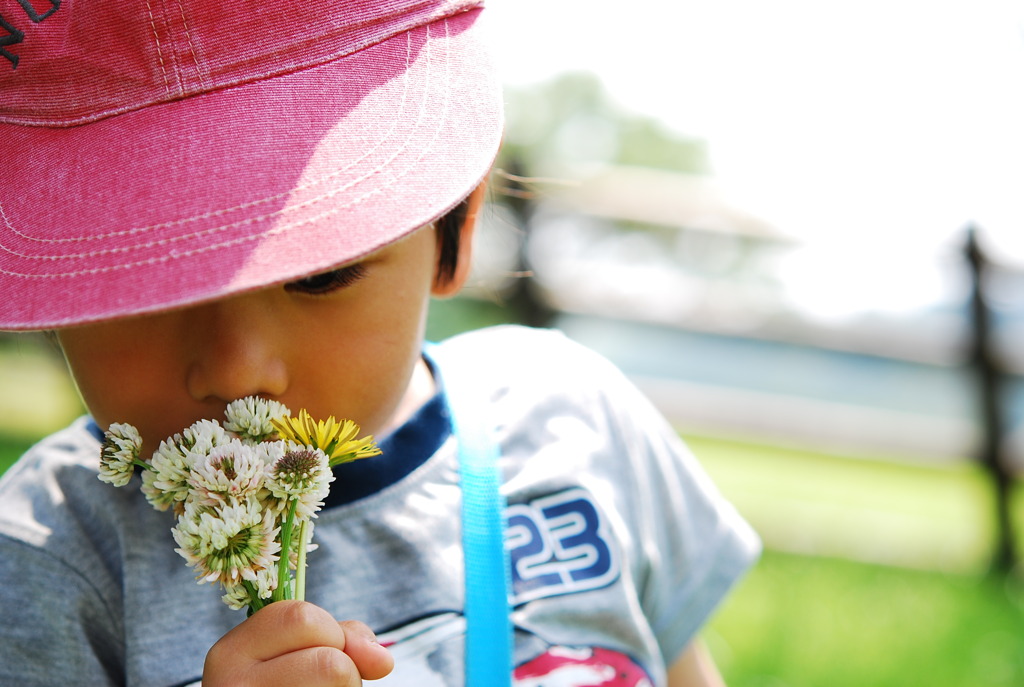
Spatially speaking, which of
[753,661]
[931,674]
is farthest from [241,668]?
[931,674]

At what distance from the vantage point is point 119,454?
1.10 meters

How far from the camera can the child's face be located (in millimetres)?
1162

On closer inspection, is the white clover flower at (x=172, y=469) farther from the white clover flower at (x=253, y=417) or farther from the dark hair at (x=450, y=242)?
the dark hair at (x=450, y=242)

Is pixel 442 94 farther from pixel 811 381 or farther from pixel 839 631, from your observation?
pixel 811 381

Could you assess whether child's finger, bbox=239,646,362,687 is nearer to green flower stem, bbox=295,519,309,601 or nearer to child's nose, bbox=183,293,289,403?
green flower stem, bbox=295,519,309,601

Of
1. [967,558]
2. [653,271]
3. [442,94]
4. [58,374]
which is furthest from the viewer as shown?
[653,271]

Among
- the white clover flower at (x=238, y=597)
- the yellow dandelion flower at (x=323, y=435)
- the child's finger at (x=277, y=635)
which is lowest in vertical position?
the child's finger at (x=277, y=635)

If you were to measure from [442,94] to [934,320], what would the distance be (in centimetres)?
524

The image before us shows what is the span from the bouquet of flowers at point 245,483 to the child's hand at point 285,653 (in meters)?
0.03

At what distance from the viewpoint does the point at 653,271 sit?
7867 mm

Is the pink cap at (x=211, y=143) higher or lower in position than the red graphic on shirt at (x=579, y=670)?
higher

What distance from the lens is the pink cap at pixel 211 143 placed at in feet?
3.35

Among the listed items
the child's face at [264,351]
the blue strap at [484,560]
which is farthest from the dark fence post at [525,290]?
the child's face at [264,351]

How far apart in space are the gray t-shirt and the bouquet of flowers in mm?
332
